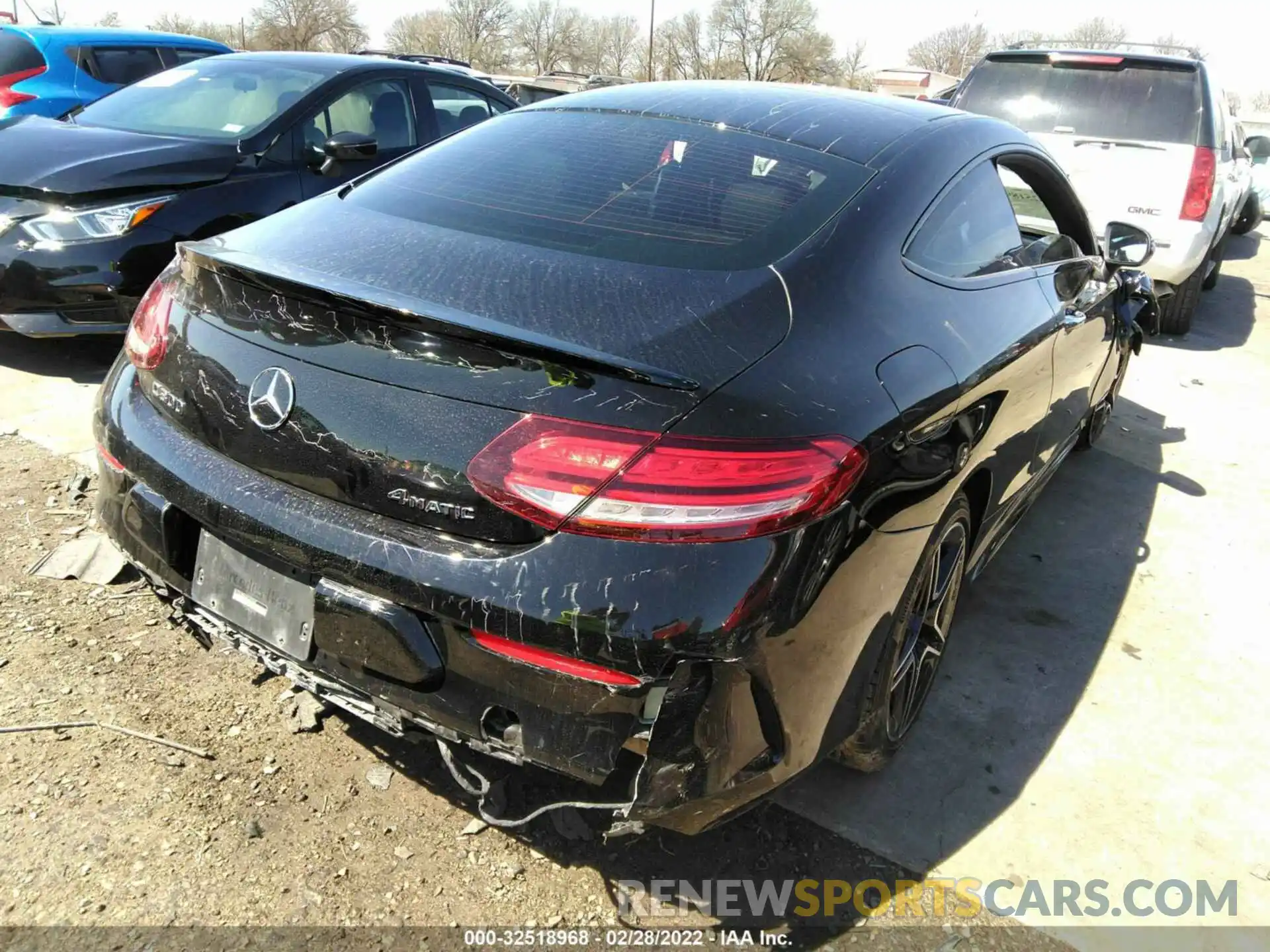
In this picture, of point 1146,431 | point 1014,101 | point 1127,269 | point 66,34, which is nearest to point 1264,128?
point 1014,101

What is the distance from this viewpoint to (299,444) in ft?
5.88

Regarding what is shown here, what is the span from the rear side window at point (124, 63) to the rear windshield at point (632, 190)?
677 cm

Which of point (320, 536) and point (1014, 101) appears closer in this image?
point (320, 536)

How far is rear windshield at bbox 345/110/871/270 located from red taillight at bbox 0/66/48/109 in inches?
250

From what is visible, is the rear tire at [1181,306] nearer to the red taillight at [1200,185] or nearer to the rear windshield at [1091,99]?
the red taillight at [1200,185]

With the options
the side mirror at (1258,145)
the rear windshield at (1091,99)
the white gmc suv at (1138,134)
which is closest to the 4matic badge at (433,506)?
the rear windshield at (1091,99)

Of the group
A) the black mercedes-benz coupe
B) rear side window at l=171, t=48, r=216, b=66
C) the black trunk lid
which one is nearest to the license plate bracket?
the black mercedes-benz coupe

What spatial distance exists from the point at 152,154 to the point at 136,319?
2.73m

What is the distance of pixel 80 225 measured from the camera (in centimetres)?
425

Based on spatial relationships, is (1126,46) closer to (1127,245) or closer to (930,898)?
(1127,245)

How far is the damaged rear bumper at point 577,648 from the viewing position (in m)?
1.57

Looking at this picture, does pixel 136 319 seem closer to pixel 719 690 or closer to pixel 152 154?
pixel 719 690

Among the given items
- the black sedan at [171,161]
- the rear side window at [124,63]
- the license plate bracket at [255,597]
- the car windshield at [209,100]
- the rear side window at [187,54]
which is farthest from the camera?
the rear side window at [187,54]

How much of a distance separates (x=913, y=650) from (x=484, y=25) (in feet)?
288
